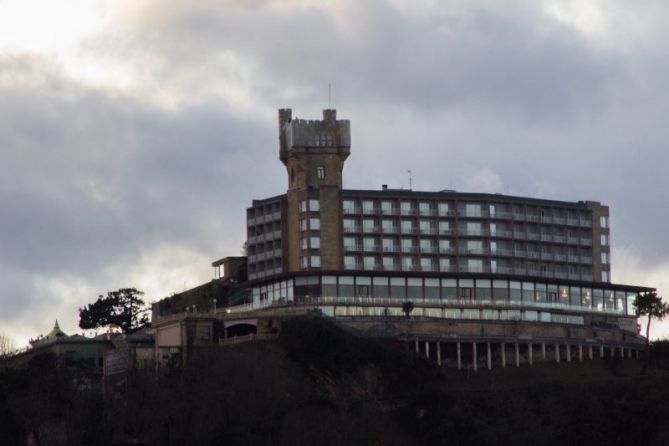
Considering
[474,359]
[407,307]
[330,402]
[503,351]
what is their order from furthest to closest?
[407,307], [503,351], [474,359], [330,402]

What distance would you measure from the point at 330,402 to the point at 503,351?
24735 millimetres

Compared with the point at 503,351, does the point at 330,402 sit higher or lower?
lower

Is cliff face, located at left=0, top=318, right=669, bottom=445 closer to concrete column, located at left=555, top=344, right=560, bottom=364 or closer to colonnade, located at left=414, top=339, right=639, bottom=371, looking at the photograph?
colonnade, located at left=414, top=339, right=639, bottom=371

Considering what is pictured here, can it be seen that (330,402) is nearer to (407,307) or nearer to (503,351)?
(503,351)

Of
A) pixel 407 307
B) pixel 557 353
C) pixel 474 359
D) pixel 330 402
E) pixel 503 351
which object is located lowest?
pixel 330 402

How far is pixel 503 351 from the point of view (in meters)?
187

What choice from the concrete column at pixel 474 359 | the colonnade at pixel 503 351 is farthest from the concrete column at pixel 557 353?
the concrete column at pixel 474 359

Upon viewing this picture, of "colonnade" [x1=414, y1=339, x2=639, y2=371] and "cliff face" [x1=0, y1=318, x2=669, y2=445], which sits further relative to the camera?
"colonnade" [x1=414, y1=339, x2=639, y2=371]

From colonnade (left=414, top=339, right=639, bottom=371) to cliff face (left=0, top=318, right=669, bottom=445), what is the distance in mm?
4510

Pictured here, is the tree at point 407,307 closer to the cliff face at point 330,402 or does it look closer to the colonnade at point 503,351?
the colonnade at point 503,351

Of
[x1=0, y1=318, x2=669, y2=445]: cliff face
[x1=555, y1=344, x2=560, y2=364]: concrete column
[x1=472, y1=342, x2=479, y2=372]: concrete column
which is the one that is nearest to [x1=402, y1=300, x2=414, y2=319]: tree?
[x1=472, y1=342, x2=479, y2=372]: concrete column

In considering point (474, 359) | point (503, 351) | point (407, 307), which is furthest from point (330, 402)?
point (407, 307)

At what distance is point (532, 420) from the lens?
163375mm

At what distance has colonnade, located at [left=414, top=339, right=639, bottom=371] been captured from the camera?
184 m
